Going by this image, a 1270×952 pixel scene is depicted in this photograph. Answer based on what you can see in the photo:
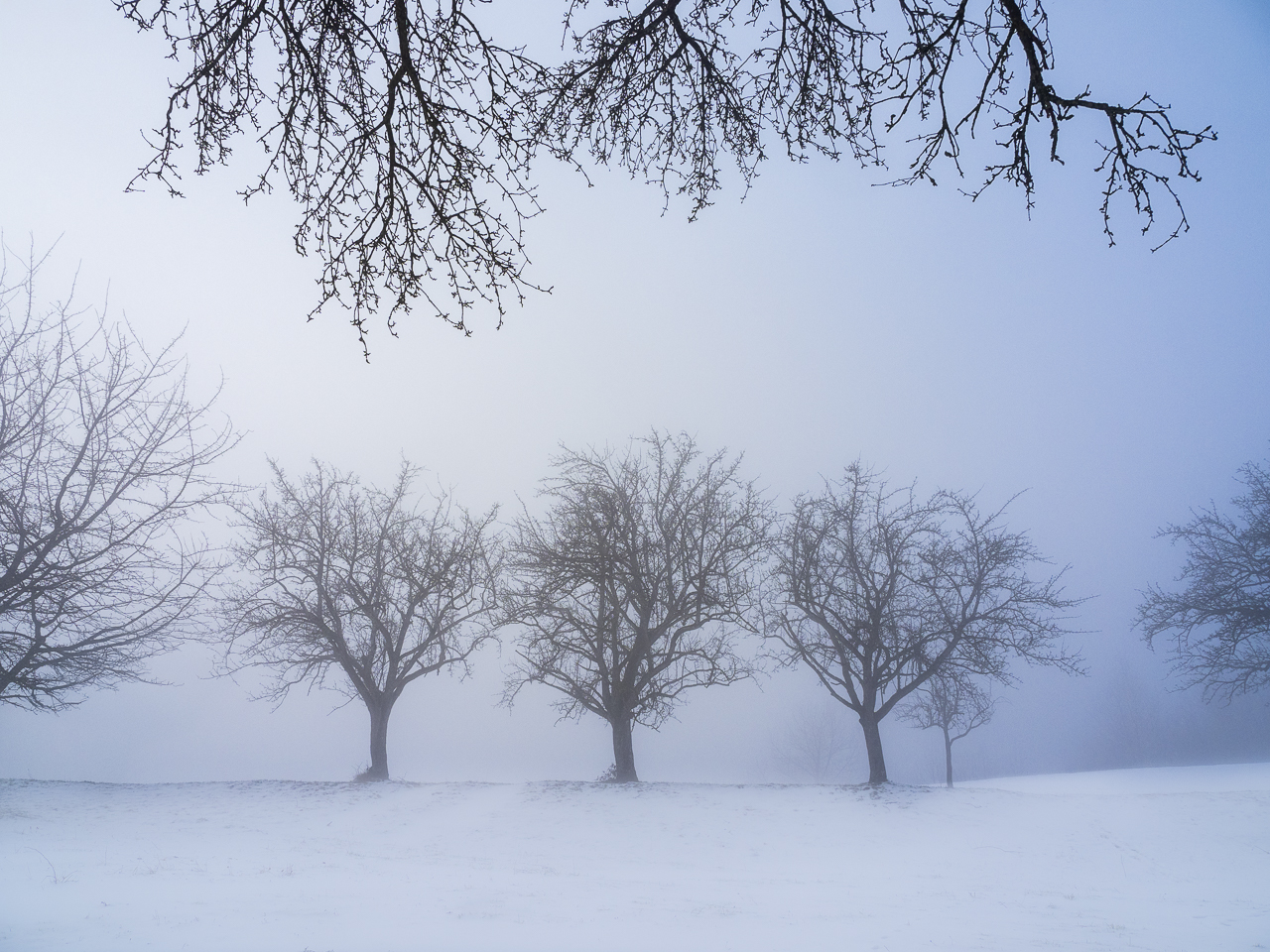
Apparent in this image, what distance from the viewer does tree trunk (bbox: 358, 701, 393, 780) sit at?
58.4 ft

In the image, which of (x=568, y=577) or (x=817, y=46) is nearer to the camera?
(x=817, y=46)

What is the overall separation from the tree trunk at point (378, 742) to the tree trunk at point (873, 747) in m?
12.6

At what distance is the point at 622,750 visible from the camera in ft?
57.8

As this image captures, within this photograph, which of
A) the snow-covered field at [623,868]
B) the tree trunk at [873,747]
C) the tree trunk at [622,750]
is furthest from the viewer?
the tree trunk at [622,750]

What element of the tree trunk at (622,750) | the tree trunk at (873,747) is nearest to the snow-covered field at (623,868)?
the tree trunk at (873,747)

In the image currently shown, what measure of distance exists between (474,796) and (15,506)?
1080 cm

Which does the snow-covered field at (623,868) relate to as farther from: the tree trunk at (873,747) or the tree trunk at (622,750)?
→ the tree trunk at (622,750)

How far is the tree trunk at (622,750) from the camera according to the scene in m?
17.5

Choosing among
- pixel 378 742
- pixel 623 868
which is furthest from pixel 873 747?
pixel 378 742

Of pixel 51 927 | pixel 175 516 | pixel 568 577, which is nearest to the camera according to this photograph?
pixel 51 927

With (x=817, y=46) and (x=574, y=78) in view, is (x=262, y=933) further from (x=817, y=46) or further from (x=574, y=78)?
(x=817, y=46)

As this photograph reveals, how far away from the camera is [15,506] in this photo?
27.6 ft

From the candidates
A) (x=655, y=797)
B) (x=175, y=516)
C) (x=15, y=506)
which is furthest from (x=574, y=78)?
(x=655, y=797)

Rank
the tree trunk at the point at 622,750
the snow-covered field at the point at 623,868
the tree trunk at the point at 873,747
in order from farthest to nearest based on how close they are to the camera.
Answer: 1. the tree trunk at the point at 622,750
2. the tree trunk at the point at 873,747
3. the snow-covered field at the point at 623,868
